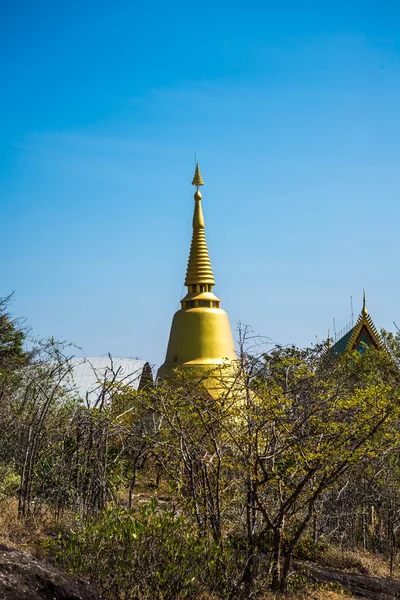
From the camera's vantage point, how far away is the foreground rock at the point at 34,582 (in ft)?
21.0

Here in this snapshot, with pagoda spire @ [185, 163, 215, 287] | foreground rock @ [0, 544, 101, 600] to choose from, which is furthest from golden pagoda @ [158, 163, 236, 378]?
foreground rock @ [0, 544, 101, 600]

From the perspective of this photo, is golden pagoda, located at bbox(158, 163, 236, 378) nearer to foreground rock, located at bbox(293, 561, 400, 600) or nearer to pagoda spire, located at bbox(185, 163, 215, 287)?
pagoda spire, located at bbox(185, 163, 215, 287)

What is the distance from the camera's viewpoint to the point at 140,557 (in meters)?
7.52

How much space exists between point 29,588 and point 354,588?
5.92m

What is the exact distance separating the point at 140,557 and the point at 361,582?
4900 mm

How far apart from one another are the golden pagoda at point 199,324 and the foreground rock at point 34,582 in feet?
57.5

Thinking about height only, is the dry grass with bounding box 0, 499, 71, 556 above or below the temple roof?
below

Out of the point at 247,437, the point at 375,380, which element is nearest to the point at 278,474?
the point at 247,437

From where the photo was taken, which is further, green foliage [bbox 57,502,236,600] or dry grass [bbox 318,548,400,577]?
dry grass [bbox 318,548,400,577]

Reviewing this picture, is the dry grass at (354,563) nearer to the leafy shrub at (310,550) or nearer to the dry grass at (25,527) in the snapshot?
the leafy shrub at (310,550)

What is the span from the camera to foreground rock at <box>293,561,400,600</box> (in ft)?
34.9

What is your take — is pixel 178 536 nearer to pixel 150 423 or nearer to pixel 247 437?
pixel 247 437

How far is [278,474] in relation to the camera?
8.95 meters

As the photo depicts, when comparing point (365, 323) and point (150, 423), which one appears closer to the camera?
point (150, 423)
